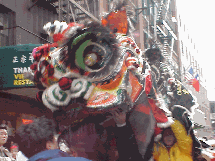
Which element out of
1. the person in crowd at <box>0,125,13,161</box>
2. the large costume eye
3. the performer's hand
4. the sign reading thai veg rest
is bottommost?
the person in crowd at <box>0,125,13,161</box>

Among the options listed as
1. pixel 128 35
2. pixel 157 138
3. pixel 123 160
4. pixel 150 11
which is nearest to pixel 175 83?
pixel 157 138

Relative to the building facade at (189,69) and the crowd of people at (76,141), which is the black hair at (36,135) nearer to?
the crowd of people at (76,141)

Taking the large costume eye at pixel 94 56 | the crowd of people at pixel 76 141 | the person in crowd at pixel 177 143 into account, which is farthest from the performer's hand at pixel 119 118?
the person in crowd at pixel 177 143

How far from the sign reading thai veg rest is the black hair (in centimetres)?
441

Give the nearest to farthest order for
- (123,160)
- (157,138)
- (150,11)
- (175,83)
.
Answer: (123,160), (157,138), (175,83), (150,11)

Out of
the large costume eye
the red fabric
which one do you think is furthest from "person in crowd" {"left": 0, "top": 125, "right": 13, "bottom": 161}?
the large costume eye

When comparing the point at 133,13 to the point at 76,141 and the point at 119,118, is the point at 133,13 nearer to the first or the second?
the point at 119,118

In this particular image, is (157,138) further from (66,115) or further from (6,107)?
(6,107)

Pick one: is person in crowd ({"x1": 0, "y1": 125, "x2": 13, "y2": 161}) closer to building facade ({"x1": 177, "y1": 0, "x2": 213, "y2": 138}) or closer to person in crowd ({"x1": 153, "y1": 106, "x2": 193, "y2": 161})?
person in crowd ({"x1": 153, "y1": 106, "x2": 193, "y2": 161})

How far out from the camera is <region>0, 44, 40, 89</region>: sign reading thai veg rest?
599 cm

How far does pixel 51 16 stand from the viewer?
8289 mm

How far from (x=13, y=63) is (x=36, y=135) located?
4719 mm

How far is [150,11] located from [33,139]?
15656 mm

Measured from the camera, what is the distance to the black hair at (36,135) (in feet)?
5.51
